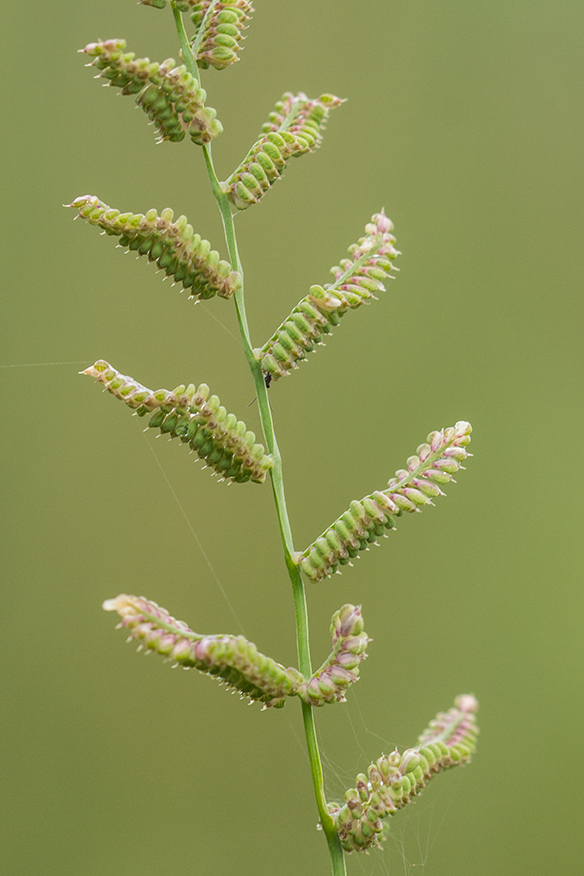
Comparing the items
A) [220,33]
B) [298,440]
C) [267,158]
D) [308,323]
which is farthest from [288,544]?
[298,440]

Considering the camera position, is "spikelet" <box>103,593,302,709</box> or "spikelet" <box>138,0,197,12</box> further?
"spikelet" <box>138,0,197,12</box>

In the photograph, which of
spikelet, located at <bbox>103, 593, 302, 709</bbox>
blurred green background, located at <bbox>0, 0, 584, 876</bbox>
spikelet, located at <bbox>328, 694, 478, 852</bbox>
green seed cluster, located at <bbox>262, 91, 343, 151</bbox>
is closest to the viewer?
spikelet, located at <bbox>103, 593, 302, 709</bbox>

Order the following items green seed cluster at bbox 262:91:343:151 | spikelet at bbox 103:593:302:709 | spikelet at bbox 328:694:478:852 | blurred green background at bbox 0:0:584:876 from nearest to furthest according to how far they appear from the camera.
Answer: spikelet at bbox 103:593:302:709 < spikelet at bbox 328:694:478:852 < green seed cluster at bbox 262:91:343:151 < blurred green background at bbox 0:0:584:876

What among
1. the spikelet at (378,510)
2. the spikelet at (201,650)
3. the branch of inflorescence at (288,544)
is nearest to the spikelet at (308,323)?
the branch of inflorescence at (288,544)

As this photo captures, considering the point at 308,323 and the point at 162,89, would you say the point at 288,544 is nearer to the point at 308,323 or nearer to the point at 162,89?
the point at 308,323

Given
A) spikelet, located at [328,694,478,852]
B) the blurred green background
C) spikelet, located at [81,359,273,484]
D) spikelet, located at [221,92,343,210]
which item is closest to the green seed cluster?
spikelet, located at [221,92,343,210]

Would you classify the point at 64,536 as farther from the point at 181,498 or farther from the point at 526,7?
the point at 526,7

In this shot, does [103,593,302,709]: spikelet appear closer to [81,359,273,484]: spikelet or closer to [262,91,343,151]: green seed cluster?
[81,359,273,484]: spikelet
